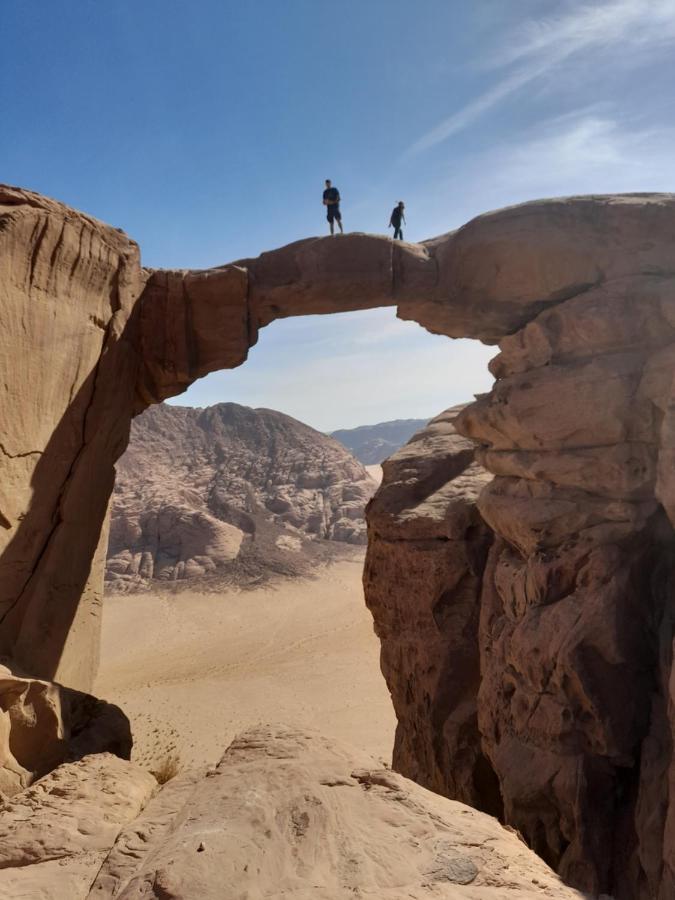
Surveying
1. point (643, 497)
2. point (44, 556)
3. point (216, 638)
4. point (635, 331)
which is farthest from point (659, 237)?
point (216, 638)

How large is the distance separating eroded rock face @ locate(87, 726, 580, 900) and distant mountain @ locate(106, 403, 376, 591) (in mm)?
23846

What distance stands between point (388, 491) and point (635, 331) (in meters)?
5.01

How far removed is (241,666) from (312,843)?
647 inches

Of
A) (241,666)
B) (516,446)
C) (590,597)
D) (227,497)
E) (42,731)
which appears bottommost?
(241,666)

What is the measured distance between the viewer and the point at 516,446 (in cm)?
844

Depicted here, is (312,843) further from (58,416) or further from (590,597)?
(58,416)

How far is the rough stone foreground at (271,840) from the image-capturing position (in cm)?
346

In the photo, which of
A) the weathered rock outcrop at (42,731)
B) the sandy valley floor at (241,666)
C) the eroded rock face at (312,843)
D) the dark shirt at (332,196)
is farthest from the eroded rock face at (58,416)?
the sandy valley floor at (241,666)

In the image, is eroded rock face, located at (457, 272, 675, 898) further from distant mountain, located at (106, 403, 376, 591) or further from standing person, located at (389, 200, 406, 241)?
distant mountain, located at (106, 403, 376, 591)

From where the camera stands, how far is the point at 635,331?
24.8 ft

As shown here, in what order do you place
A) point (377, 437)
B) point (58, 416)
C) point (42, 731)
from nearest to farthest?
point (42, 731) → point (58, 416) → point (377, 437)

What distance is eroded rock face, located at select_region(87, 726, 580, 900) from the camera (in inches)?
135

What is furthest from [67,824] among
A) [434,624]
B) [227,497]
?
[227,497]

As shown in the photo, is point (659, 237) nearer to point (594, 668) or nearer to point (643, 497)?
point (643, 497)
